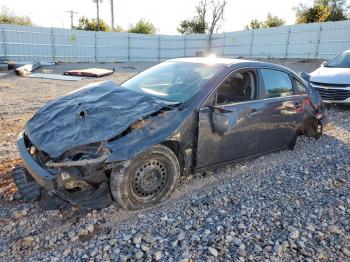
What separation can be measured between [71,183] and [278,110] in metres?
3.12

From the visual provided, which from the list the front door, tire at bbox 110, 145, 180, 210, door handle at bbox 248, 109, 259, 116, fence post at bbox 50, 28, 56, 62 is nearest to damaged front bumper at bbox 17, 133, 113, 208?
tire at bbox 110, 145, 180, 210

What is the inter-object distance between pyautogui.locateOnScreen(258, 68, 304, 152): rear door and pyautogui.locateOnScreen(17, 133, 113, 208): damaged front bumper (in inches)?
96.7

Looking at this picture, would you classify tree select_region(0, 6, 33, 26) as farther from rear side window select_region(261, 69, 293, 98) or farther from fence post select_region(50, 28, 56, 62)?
rear side window select_region(261, 69, 293, 98)

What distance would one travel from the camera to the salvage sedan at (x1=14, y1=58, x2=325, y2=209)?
304 centimetres

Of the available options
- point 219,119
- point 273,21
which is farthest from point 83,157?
point 273,21

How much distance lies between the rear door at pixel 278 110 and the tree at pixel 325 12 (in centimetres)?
3085

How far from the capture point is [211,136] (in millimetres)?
3801

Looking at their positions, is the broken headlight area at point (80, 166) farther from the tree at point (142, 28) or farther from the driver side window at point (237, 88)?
the tree at point (142, 28)

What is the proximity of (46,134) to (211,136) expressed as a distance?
73.7 inches

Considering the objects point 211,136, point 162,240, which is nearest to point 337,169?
point 211,136

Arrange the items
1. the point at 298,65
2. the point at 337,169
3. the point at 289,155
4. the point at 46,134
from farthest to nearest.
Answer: the point at 298,65
the point at 289,155
the point at 337,169
the point at 46,134

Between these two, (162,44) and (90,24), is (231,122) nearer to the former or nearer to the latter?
(162,44)

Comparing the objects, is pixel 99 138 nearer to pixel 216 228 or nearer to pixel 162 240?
pixel 162 240

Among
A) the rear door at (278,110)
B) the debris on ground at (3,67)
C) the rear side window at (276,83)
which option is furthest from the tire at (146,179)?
the debris on ground at (3,67)
